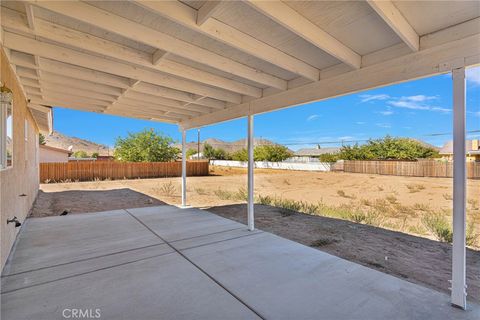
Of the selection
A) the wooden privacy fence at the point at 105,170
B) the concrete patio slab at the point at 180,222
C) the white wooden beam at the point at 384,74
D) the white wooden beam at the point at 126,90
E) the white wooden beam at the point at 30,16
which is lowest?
the concrete patio slab at the point at 180,222

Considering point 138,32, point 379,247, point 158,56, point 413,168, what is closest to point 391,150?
point 413,168

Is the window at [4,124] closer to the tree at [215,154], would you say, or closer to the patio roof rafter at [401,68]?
the patio roof rafter at [401,68]

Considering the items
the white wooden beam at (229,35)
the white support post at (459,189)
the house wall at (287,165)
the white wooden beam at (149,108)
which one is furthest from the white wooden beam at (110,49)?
the house wall at (287,165)

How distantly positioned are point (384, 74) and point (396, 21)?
0.69 metres

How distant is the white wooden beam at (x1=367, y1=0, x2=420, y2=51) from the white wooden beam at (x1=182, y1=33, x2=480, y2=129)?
0.50ft

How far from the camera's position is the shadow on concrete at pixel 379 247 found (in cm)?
262

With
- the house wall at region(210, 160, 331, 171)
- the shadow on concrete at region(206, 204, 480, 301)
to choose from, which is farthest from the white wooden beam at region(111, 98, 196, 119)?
the house wall at region(210, 160, 331, 171)

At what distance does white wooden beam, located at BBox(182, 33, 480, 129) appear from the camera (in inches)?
75.0

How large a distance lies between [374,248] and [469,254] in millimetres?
1253

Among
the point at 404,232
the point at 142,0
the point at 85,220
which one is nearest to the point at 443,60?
the point at 142,0

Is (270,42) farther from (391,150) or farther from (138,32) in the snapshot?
(391,150)

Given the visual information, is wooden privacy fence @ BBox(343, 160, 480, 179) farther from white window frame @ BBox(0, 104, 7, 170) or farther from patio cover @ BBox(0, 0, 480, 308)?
white window frame @ BBox(0, 104, 7, 170)

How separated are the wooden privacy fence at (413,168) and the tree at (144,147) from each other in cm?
1672

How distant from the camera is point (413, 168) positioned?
17.7m
